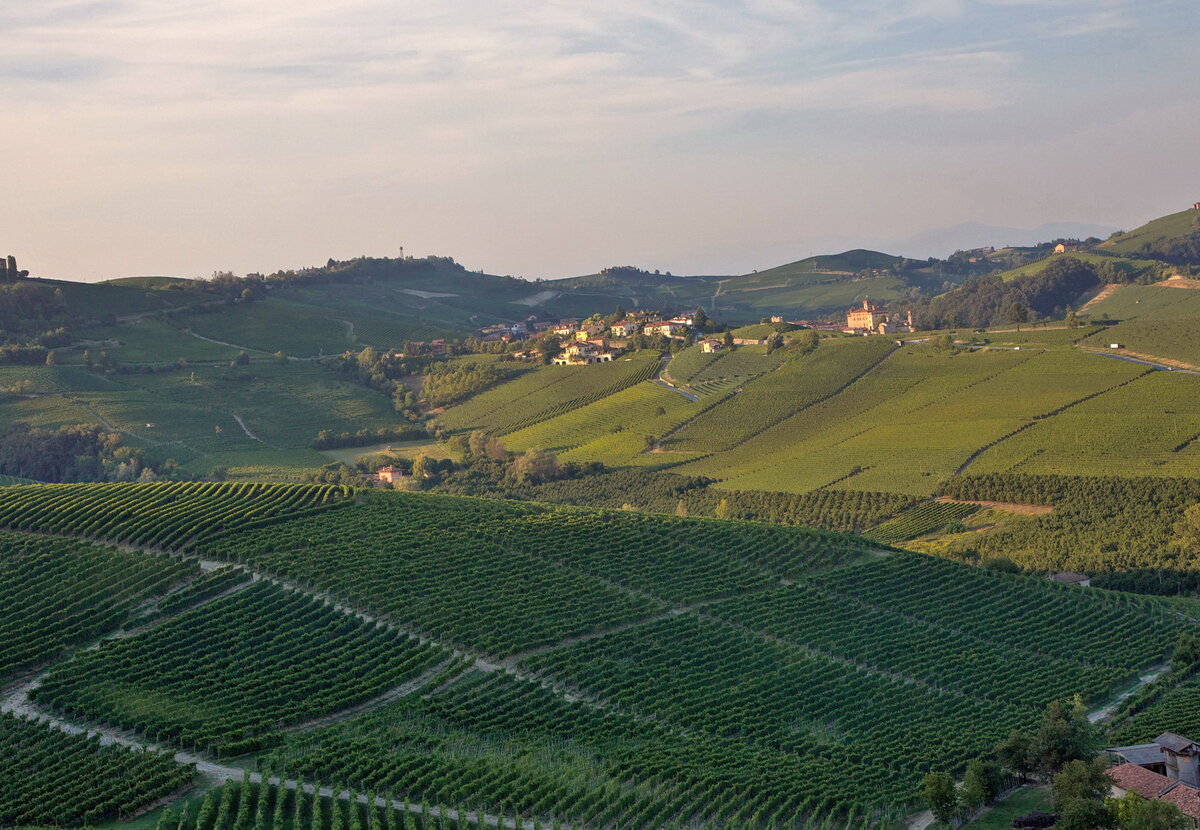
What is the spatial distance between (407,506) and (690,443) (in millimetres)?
47185

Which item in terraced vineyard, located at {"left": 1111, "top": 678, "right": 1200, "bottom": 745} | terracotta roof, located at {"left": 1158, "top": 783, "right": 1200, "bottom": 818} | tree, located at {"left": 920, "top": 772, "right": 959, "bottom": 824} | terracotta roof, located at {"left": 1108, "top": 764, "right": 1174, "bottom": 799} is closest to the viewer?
terracotta roof, located at {"left": 1158, "top": 783, "right": 1200, "bottom": 818}

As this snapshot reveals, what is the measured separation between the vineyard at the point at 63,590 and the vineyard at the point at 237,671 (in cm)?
152

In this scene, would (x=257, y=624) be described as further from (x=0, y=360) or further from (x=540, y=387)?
(x=0, y=360)

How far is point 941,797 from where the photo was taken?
1268 inches

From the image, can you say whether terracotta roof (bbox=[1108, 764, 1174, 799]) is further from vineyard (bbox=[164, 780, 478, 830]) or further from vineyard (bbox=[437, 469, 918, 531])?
vineyard (bbox=[437, 469, 918, 531])

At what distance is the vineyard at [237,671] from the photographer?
33.8m

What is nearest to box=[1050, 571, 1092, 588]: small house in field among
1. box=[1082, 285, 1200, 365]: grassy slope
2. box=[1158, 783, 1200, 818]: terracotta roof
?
box=[1158, 783, 1200, 818]: terracotta roof

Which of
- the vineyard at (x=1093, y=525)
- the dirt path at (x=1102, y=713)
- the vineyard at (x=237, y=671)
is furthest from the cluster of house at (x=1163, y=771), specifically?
the vineyard at (x=1093, y=525)

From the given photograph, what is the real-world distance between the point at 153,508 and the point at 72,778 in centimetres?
2458

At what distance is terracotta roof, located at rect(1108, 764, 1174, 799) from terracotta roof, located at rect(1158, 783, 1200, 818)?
0.91 ft

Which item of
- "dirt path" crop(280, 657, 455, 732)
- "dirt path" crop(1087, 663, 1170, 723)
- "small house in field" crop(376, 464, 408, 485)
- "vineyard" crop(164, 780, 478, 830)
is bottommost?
"dirt path" crop(1087, 663, 1170, 723)

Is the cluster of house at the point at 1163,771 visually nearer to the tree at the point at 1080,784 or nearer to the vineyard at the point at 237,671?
the tree at the point at 1080,784

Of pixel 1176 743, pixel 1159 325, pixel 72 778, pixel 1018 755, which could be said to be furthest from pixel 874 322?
pixel 72 778

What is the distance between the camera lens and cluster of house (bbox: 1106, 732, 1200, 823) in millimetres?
32469
